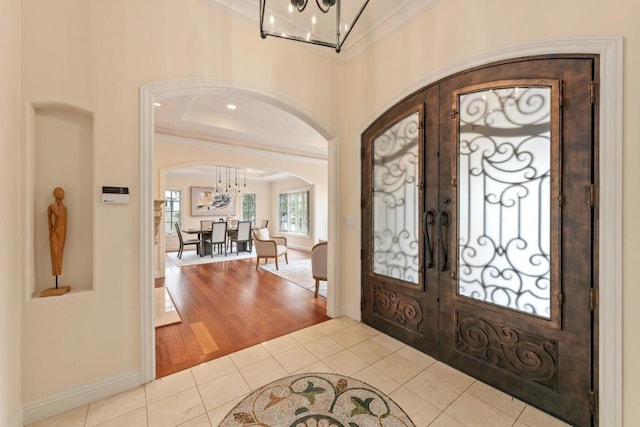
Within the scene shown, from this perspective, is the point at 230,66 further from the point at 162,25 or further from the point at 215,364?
the point at 215,364

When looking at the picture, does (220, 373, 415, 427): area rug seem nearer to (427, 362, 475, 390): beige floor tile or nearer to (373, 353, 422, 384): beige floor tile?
(373, 353, 422, 384): beige floor tile

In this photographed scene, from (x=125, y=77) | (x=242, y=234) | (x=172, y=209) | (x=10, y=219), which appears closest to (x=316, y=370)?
(x=10, y=219)

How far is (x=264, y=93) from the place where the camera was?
2.57m

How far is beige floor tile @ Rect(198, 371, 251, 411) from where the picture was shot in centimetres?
179

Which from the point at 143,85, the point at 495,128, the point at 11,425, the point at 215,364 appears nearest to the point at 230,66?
the point at 143,85

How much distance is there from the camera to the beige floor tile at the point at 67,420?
5.27 feet

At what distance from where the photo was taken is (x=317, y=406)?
5.67ft

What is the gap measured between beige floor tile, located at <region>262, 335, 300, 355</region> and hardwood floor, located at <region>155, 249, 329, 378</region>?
12 cm

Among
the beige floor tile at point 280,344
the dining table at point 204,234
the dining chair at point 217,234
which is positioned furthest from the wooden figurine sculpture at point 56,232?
the dining table at point 204,234

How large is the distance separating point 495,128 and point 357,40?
1.93 m

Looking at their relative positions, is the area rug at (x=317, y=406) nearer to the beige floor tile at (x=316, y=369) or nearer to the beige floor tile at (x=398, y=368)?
the beige floor tile at (x=316, y=369)

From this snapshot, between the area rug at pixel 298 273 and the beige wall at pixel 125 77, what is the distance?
9.59ft

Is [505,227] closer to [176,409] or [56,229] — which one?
[176,409]
